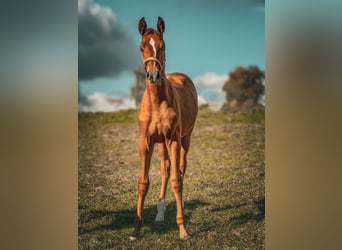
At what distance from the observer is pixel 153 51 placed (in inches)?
145

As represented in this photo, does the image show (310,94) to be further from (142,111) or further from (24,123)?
(24,123)

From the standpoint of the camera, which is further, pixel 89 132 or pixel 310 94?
pixel 89 132

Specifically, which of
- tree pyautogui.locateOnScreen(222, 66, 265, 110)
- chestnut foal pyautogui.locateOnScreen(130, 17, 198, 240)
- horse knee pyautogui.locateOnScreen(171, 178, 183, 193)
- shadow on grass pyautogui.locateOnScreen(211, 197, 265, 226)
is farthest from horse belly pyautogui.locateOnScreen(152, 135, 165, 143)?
tree pyautogui.locateOnScreen(222, 66, 265, 110)

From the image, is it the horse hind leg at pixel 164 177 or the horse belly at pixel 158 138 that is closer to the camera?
the horse belly at pixel 158 138

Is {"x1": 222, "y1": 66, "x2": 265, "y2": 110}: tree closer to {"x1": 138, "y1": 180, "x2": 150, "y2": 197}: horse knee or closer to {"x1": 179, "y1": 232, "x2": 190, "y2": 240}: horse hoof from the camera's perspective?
{"x1": 138, "y1": 180, "x2": 150, "y2": 197}: horse knee

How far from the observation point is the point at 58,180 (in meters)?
3.96

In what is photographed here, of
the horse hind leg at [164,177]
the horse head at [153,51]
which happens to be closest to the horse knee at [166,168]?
the horse hind leg at [164,177]

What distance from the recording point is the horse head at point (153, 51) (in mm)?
3633

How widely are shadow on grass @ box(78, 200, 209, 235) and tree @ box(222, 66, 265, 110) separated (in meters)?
1.68

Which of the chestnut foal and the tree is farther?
the tree

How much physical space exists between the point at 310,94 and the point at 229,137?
1.80 m

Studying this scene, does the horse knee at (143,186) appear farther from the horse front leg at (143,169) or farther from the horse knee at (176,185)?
the horse knee at (176,185)

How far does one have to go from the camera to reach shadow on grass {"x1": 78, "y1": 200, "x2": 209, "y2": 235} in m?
4.09

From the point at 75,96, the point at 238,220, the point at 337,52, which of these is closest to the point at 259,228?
the point at 238,220
